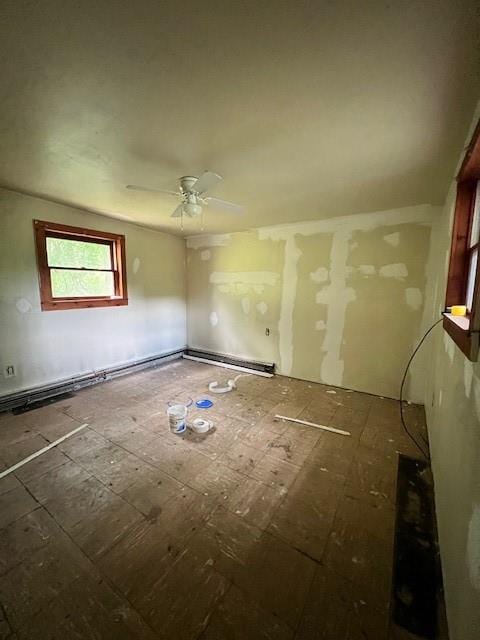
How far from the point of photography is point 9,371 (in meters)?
2.78

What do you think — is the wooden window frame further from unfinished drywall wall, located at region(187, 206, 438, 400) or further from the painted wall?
the painted wall

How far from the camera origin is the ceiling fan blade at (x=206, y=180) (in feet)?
5.61

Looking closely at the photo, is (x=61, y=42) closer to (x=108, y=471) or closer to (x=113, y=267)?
(x=108, y=471)

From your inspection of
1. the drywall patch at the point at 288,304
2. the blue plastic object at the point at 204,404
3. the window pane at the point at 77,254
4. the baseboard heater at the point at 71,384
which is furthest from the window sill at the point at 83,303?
the drywall patch at the point at 288,304

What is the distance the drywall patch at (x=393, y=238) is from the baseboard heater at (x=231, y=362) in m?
2.39

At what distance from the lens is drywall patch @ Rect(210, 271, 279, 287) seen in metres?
3.97

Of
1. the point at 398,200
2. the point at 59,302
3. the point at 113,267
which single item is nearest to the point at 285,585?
the point at 398,200

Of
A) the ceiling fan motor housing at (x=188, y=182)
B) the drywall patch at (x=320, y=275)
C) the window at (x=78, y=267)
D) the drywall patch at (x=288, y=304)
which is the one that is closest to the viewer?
the ceiling fan motor housing at (x=188, y=182)

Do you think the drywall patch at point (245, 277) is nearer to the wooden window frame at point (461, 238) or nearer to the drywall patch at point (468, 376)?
the wooden window frame at point (461, 238)

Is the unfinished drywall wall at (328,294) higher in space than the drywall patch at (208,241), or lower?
lower

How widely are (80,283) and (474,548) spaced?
4.18m

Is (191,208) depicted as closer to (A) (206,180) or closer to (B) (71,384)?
(A) (206,180)

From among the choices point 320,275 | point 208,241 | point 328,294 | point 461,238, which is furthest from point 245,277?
point 461,238

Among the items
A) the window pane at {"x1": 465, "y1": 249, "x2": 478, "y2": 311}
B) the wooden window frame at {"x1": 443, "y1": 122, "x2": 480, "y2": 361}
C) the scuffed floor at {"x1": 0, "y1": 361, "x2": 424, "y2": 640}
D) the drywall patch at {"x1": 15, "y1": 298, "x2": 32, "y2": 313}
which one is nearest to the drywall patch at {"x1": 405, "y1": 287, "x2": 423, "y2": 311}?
the wooden window frame at {"x1": 443, "y1": 122, "x2": 480, "y2": 361}
